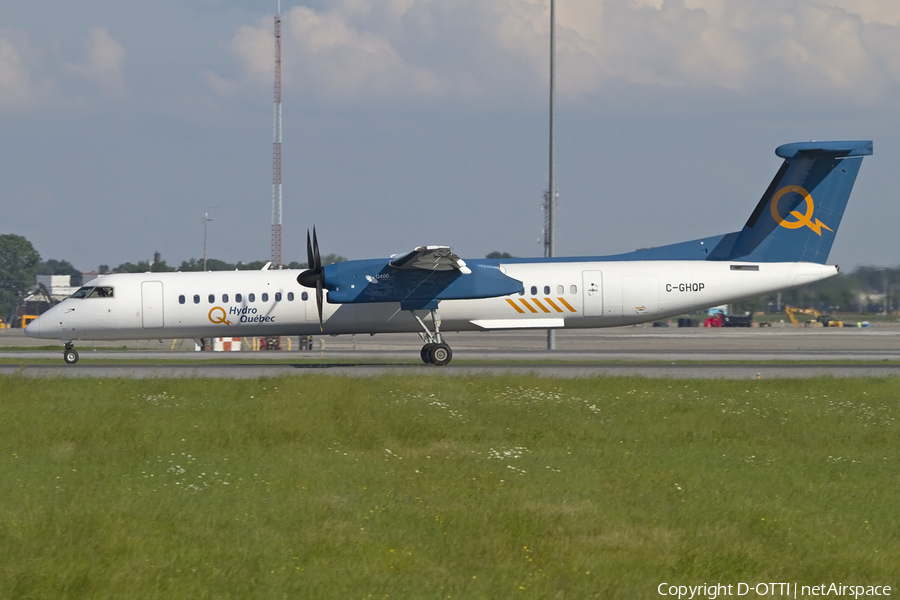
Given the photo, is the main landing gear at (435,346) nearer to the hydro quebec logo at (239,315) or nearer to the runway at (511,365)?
the runway at (511,365)

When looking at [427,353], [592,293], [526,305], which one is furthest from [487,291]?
[592,293]

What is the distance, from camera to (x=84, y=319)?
3011 cm

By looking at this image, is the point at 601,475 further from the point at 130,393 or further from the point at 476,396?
the point at 130,393

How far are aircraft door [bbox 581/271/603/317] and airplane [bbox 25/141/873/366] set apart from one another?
4cm

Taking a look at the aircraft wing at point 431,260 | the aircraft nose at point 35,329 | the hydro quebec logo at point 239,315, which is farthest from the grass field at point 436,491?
the aircraft nose at point 35,329

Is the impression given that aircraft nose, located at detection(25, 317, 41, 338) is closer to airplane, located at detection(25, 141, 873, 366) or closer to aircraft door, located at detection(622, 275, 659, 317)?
airplane, located at detection(25, 141, 873, 366)

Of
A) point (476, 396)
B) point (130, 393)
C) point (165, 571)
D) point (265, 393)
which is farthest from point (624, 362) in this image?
point (165, 571)

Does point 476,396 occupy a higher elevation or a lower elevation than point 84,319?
lower

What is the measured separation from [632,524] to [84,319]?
2469 centimetres

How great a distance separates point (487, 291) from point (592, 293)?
3.65 m

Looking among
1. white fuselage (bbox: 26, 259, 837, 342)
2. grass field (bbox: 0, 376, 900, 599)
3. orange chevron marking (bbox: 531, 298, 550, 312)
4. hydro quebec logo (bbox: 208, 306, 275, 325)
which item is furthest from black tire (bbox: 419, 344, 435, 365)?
grass field (bbox: 0, 376, 900, 599)

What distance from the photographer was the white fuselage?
29.7 metres

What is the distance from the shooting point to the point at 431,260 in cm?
2803

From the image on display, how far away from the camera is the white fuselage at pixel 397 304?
97.4 feet
